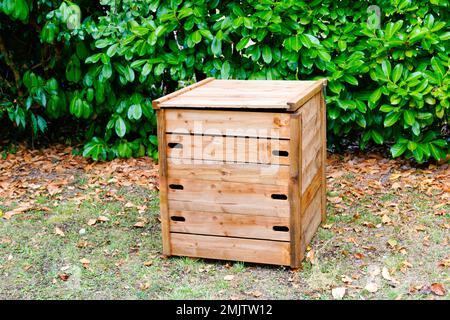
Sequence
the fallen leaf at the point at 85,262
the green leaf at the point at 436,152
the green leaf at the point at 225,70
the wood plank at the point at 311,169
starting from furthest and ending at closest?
the green leaf at the point at 225,70 < the green leaf at the point at 436,152 < the fallen leaf at the point at 85,262 < the wood plank at the point at 311,169

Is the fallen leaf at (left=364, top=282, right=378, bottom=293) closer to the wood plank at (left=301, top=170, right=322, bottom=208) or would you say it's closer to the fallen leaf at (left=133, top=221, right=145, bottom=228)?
the wood plank at (left=301, top=170, right=322, bottom=208)

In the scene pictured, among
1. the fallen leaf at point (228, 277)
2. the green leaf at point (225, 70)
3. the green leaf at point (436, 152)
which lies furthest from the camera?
the green leaf at point (225, 70)

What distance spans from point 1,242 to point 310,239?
1857mm

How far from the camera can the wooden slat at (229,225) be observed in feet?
11.4

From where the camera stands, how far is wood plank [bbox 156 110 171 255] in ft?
11.6

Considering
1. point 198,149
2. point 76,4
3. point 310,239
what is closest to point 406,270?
point 310,239

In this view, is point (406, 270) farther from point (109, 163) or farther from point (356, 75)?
point (109, 163)

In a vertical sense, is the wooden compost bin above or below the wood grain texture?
below

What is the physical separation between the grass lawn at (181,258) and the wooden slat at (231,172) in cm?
48

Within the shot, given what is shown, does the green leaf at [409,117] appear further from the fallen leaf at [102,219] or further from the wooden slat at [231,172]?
the fallen leaf at [102,219]

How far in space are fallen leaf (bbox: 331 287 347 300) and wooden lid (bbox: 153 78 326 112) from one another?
0.91 metres

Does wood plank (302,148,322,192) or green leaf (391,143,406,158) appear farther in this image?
green leaf (391,143,406,158)

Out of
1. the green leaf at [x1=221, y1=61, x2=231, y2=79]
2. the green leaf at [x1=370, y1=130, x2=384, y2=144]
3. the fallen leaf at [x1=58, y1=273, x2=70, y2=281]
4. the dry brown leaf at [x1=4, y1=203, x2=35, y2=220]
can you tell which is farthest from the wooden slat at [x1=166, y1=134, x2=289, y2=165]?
the green leaf at [x1=370, y1=130, x2=384, y2=144]

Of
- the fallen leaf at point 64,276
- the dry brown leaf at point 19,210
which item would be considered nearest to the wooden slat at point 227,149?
the fallen leaf at point 64,276
